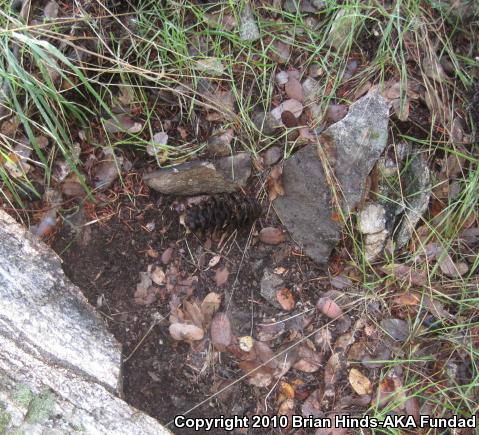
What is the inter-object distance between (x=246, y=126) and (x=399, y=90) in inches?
24.7

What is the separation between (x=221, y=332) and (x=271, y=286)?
26 cm

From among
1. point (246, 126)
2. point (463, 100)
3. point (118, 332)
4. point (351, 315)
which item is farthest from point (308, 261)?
point (463, 100)

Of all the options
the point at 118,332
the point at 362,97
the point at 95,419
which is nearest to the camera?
→ the point at 95,419

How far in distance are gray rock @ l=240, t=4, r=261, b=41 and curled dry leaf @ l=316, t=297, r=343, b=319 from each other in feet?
3.55

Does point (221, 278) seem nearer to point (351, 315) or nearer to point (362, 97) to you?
point (351, 315)

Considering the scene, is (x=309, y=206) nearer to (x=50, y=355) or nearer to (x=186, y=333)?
(x=186, y=333)

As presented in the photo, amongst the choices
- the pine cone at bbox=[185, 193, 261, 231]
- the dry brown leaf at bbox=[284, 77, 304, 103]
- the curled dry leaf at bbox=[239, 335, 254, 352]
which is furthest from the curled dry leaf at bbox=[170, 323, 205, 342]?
the dry brown leaf at bbox=[284, 77, 304, 103]

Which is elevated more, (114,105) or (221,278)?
(114,105)

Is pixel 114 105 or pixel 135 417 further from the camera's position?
pixel 114 105

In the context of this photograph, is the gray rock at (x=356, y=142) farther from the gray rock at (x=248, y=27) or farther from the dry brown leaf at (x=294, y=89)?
the gray rock at (x=248, y=27)

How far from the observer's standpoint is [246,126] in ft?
6.51

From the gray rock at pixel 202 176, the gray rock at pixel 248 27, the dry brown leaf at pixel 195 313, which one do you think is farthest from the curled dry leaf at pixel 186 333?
the gray rock at pixel 248 27

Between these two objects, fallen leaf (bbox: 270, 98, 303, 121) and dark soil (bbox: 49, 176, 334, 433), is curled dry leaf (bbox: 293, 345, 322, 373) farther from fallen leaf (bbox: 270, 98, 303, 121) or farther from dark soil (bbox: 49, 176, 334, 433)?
fallen leaf (bbox: 270, 98, 303, 121)

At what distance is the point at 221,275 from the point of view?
6.41ft
